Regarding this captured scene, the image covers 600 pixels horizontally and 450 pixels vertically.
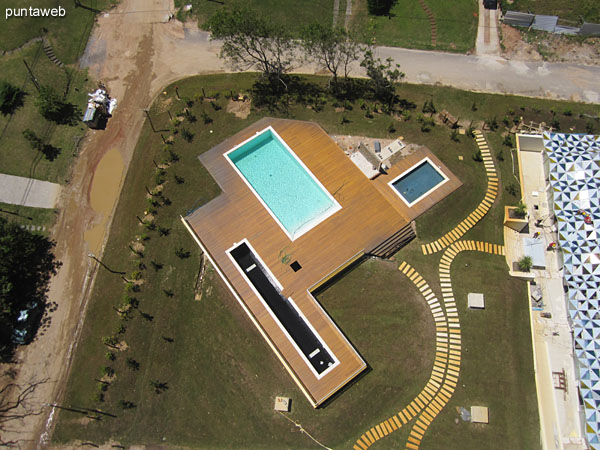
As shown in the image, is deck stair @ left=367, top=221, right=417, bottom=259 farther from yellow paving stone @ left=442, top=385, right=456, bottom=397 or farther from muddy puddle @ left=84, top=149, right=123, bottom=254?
muddy puddle @ left=84, top=149, right=123, bottom=254

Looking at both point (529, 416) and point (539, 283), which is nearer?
point (529, 416)

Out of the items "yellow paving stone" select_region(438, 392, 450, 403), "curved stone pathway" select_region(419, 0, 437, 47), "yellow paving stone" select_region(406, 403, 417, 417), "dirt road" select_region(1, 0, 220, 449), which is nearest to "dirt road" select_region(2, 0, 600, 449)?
"dirt road" select_region(1, 0, 220, 449)

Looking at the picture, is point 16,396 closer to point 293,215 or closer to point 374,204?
point 293,215

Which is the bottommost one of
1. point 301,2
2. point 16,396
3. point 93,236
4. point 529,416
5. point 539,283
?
point 529,416

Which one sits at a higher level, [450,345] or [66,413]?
[450,345]

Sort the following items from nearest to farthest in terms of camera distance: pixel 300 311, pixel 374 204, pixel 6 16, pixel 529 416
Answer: pixel 529 416, pixel 300 311, pixel 374 204, pixel 6 16

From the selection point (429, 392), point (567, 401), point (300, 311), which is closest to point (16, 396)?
point (300, 311)

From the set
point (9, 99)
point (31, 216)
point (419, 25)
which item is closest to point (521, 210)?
point (419, 25)

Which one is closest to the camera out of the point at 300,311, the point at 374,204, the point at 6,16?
the point at 300,311
